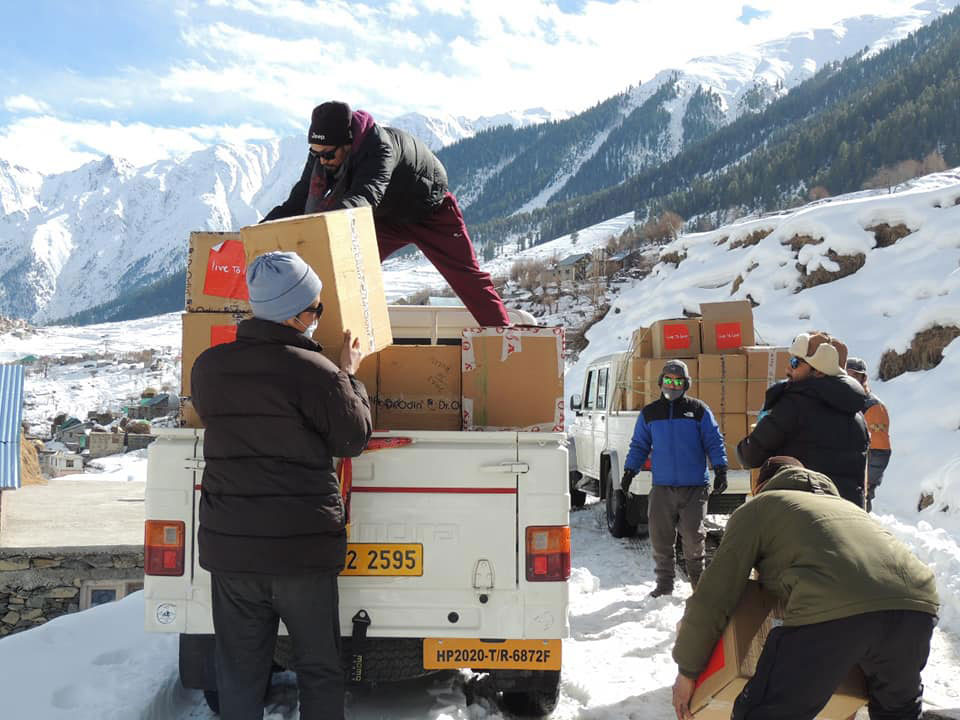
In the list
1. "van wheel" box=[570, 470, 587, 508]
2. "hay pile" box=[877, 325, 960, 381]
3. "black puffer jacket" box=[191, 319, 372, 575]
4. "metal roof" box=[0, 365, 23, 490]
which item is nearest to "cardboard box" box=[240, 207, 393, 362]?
"black puffer jacket" box=[191, 319, 372, 575]

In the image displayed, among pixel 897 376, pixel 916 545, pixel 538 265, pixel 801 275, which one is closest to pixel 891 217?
pixel 801 275

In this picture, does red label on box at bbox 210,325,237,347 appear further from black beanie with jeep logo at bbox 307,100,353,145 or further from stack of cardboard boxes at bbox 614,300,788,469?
stack of cardboard boxes at bbox 614,300,788,469

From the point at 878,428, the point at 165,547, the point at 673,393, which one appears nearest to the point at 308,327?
the point at 165,547

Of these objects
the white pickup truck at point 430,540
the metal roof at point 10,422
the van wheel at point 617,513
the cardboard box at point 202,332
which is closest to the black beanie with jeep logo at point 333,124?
the cardboard box at point 202,332

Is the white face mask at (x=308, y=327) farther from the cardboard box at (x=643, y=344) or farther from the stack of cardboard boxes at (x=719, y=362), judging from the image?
the cardboard box at (x=643, y=344)

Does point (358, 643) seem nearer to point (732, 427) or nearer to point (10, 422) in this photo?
point (732, 427)

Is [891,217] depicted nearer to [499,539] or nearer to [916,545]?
[916,545]

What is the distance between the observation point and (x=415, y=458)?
11.5 feet

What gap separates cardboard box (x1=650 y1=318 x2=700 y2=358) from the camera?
8.90 m

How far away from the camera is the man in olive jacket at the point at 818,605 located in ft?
7.88

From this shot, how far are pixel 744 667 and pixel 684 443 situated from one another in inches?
157

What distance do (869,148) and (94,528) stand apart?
93.0 m

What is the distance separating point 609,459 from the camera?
386 inches

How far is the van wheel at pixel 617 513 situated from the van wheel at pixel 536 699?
17.0ft
